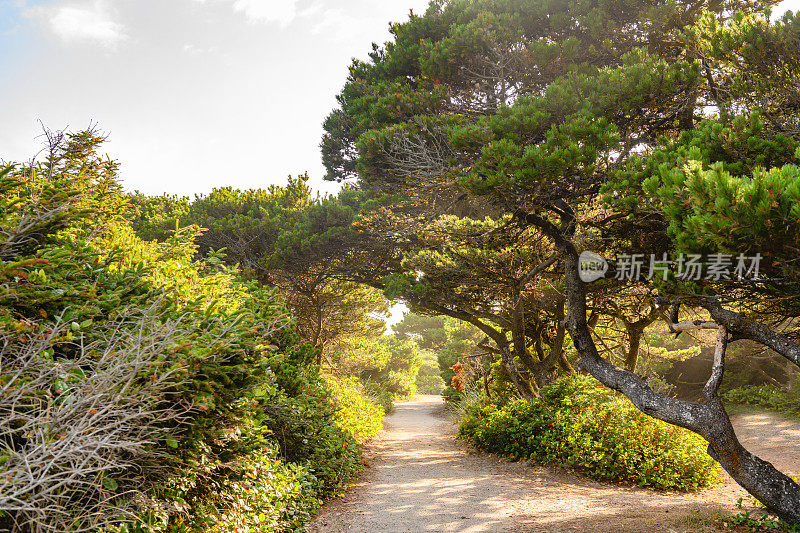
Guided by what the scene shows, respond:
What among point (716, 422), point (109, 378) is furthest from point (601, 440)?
point (109, 378)

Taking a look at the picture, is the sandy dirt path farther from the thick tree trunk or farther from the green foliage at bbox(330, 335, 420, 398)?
the green foliage at bbox(330, 335, 420, 398)

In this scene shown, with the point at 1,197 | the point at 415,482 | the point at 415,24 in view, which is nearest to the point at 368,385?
the point at 415,482

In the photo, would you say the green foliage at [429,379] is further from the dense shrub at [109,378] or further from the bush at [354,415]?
the dense shrub at [109,378]

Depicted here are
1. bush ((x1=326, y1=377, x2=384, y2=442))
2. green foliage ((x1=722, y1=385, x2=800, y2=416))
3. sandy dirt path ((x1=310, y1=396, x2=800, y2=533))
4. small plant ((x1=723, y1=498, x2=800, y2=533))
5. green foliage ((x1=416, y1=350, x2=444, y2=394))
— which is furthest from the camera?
green foliage ((x1=416, y1=350, x2=444, y2=394))

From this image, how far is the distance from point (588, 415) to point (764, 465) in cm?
357

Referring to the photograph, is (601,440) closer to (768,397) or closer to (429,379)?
(768,397)

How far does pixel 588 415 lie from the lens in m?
8.41

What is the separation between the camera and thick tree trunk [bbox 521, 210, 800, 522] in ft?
15.6

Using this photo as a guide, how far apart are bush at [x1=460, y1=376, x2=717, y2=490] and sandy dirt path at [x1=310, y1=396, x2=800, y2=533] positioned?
30 cm

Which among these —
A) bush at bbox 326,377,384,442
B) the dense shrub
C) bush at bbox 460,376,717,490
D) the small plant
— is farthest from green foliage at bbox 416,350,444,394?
the dense shrub

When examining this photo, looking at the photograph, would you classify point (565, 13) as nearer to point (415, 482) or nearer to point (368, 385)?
point (415, 482)

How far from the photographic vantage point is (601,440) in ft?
26.0

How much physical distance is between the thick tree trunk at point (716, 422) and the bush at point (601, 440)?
2005 mm

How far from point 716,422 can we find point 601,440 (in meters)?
3.02
